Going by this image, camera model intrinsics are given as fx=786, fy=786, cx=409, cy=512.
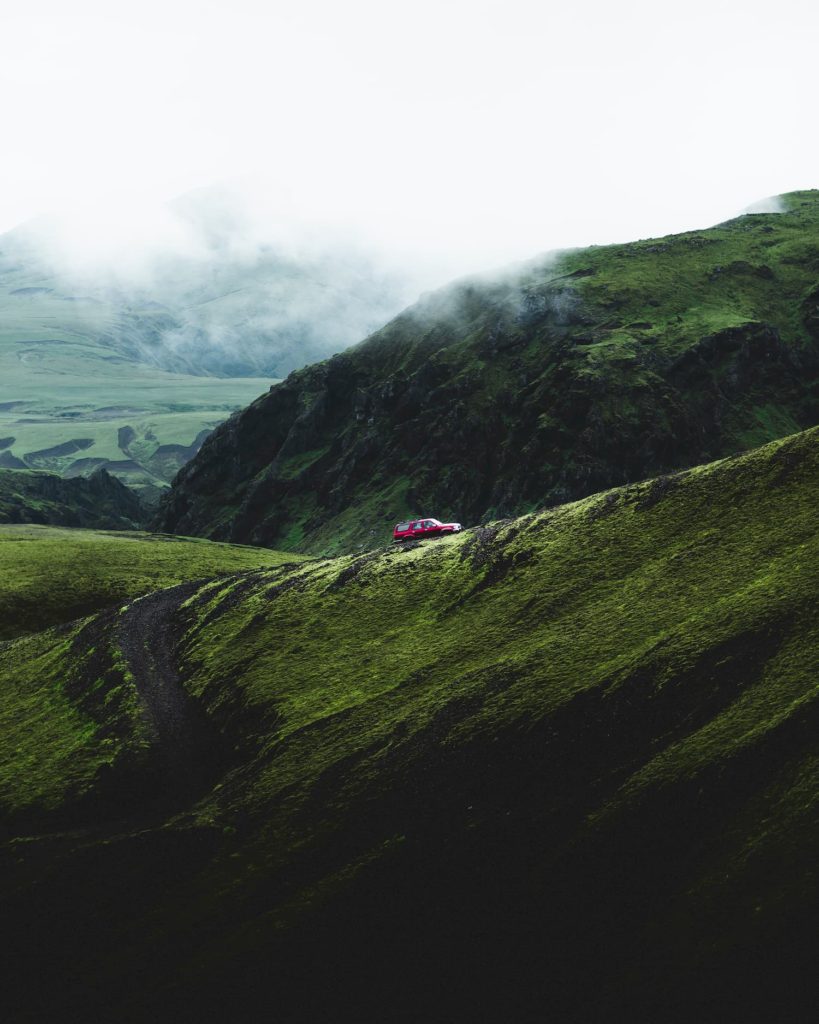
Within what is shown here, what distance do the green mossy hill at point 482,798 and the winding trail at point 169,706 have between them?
42cm

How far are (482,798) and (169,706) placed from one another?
33838 mm

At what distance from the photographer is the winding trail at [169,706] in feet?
193

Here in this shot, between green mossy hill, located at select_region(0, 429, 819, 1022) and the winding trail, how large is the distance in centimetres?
42

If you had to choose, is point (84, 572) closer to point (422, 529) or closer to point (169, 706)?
point (422, 529)

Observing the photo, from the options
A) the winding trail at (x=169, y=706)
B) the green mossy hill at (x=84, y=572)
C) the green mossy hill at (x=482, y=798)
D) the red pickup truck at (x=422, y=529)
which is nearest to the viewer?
the green mossy hill at (x=482, y=798)

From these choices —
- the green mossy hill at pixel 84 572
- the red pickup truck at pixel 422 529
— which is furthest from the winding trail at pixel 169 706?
the red pickup truck at pixel 422 529

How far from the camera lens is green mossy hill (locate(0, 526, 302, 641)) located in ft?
353

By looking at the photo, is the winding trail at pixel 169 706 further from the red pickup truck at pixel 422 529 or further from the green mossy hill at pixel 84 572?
the red pickup truck at pixel 422 529

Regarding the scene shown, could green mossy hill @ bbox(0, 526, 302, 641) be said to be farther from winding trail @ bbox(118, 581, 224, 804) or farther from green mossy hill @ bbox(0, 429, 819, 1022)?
green mossy hill @ bbox(0, 429, 819, 1022)

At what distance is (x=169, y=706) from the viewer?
2712 inches

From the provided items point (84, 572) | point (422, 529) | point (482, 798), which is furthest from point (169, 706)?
point (84, 572)

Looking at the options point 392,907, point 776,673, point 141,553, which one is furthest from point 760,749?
point 141,553

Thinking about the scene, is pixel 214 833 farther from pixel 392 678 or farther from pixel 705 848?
pixel 705 848

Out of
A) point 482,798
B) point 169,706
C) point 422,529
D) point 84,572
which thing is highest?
point 422,529
